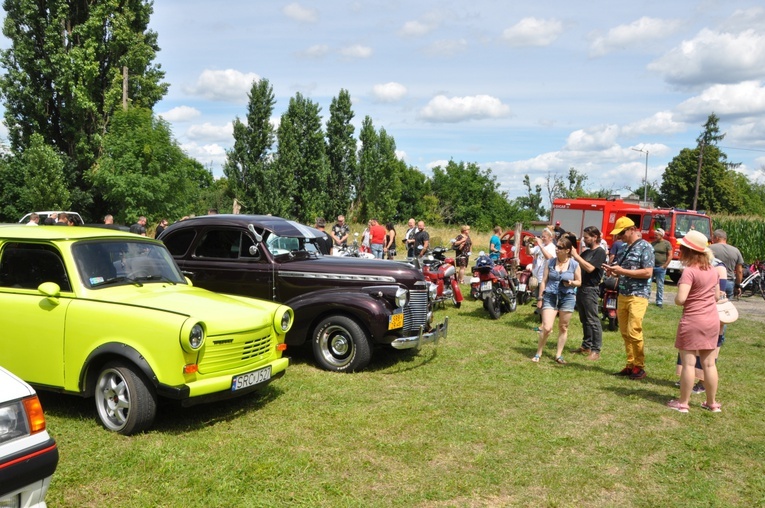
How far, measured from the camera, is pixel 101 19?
31.1 m

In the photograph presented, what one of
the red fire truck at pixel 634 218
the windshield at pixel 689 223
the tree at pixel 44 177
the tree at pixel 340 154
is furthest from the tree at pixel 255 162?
the windshield at pixel 689 223

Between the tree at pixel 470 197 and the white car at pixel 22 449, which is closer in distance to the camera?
the white car at pixel 22 449

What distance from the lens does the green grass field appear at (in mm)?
4215

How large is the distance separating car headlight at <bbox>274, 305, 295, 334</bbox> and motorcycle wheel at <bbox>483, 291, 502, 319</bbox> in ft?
21.2

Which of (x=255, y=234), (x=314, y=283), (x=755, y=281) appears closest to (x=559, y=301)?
(x=314, y=283)

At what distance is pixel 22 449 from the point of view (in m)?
3.13

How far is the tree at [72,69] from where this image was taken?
30828 millimetres

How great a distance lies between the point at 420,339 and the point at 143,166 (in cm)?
2077

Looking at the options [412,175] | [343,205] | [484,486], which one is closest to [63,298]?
[484,486]

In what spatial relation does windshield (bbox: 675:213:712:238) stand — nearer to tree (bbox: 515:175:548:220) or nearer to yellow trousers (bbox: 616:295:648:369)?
yellow trousers (bbox: 616:295:648:369)

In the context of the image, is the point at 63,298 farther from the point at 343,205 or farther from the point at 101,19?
the point at 343,205

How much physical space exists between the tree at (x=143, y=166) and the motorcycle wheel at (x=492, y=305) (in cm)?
1692

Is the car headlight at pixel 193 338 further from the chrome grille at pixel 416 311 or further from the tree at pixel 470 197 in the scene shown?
the tree at pixel 470 197

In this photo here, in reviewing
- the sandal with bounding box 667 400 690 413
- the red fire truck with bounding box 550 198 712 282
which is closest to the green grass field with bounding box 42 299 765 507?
the sandal with bounding box 667 400 690 413
